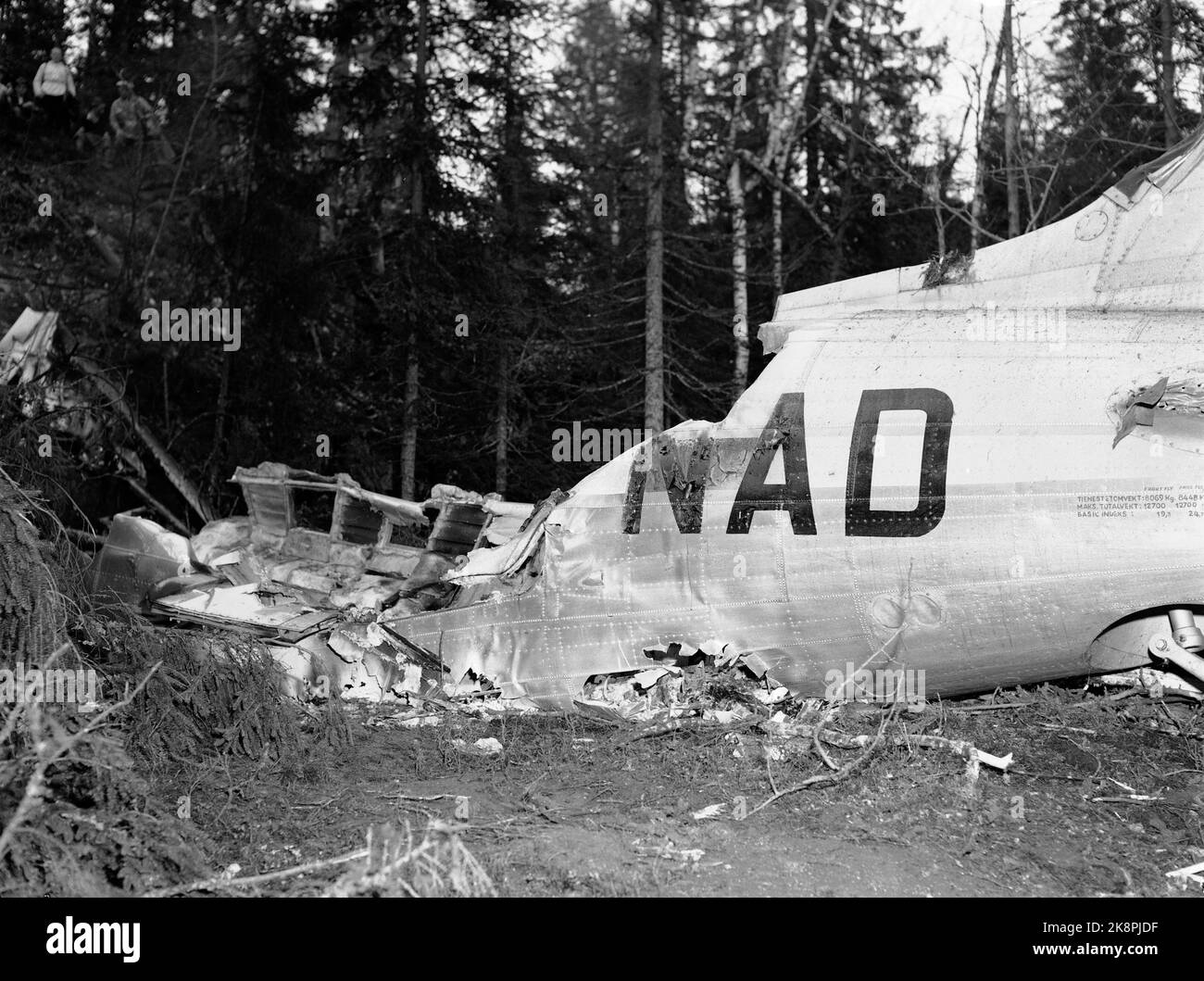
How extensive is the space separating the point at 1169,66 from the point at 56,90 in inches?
851

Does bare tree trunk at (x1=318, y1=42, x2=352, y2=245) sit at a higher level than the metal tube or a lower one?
higher

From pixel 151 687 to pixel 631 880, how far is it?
371 centimetres

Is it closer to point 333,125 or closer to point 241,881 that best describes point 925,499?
point 241,881

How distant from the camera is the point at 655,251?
1811cm

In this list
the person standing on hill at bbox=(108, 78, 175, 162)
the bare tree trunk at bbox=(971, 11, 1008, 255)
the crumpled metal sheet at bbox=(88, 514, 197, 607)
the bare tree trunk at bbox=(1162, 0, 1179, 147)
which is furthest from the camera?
the bare tree trunk at bbox=(971, 11, 1008, 255)

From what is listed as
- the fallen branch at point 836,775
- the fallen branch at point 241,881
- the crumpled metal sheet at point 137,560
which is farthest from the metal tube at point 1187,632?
the crumpled metal sheet at point 137,560

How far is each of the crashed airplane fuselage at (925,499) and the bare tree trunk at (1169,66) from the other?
47.2 ft

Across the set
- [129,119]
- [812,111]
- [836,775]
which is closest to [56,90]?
[129,119]

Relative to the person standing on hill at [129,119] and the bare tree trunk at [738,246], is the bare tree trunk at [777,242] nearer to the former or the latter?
the bare tree trunk at [738,246]

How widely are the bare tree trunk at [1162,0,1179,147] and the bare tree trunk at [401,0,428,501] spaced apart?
14067mm

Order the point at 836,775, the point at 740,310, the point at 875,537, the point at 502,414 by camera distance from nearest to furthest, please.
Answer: the point at 836,775 < the point at 875,537 < the point at 502,414 < the point at 740,310

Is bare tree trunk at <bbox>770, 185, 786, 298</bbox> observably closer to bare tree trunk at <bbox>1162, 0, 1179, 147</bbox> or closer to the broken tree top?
bare tree trunk at <bbox>1162, 0, 1179, 147</bbox>

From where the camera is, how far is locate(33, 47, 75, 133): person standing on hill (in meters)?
19.9

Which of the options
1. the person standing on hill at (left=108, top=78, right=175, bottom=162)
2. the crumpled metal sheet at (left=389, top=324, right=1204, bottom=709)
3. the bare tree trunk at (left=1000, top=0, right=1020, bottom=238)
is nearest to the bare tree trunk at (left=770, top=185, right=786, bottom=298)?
the bare tree trunk at (left=1000, top=0, right=1020, bottom=238)
